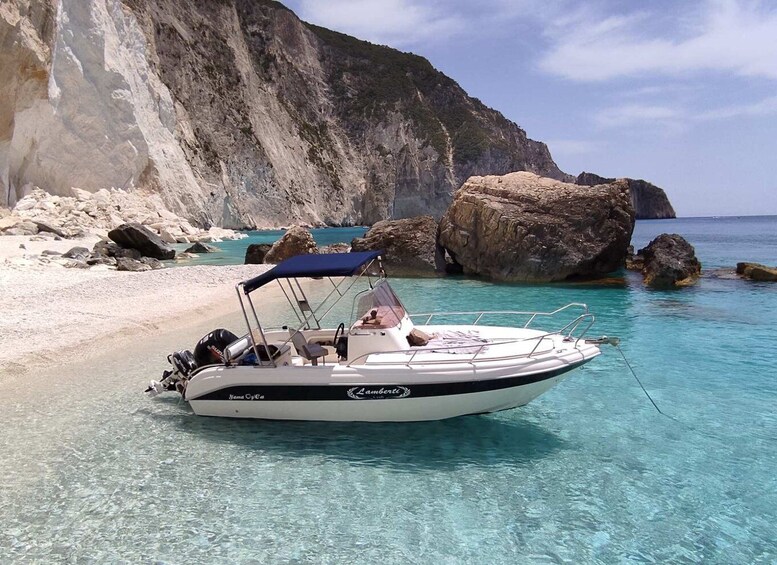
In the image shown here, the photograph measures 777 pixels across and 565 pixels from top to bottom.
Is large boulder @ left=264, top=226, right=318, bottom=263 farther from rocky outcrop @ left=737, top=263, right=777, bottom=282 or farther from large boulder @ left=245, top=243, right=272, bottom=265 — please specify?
rocky outcrop @ left=737, top=263, right=777, bottom=282

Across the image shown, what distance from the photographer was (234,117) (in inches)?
3110

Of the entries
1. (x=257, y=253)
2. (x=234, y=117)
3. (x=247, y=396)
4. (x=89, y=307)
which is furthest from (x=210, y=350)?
(x=234, y=117)

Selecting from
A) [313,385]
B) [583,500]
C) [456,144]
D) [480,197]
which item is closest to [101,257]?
[480,197]

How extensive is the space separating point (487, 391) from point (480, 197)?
18.6 metres

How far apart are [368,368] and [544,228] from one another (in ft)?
59.0

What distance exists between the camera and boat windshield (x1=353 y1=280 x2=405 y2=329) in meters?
7.96

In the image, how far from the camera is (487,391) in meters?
7.06

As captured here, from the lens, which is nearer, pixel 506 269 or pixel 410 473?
pixel 410 473

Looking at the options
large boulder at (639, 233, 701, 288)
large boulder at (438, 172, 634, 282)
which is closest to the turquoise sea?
large boulder at (639, 233, 701, 288)

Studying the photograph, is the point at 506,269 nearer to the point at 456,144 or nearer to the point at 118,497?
the point at 118,497

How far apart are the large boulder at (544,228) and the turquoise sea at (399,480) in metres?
13.5

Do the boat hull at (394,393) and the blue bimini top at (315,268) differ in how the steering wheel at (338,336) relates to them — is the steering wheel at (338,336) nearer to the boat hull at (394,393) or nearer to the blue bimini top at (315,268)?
the boat hull at (394,393)

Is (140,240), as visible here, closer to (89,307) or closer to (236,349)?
(89,307)

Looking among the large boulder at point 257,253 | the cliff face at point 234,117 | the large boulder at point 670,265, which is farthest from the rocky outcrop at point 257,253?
the large boulder at point 670,265
